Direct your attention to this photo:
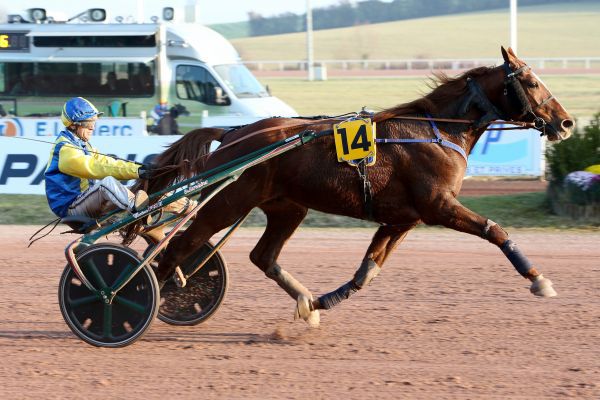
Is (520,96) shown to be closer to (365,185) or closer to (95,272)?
(365,185)

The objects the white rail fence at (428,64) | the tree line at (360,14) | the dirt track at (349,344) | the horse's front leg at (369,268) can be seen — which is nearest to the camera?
the dirt track at (349,344)

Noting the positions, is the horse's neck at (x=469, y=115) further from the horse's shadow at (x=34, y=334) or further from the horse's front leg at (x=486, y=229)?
the horse's shadow at (x=34, y=334)

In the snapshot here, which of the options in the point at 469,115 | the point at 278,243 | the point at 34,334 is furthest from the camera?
the point at 278,243

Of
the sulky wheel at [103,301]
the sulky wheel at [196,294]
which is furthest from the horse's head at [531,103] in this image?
the sulky wheel at [103,301]

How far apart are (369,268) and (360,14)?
271 feet

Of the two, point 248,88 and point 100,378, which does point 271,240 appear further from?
point 248,88

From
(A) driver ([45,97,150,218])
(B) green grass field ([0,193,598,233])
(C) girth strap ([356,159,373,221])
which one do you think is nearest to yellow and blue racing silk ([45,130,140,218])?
(A) driver ([45,97,150,218])

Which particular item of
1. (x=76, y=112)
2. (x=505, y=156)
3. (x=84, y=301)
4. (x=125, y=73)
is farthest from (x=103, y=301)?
(x=125, y=73)

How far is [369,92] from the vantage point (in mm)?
33031

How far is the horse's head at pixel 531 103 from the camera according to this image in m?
5.86

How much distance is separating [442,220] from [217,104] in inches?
466

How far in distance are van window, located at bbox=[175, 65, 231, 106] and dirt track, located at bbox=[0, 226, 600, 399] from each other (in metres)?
9.01

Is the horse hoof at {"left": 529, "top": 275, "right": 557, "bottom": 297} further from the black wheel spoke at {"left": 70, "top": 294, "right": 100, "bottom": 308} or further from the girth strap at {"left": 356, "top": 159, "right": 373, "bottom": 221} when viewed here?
the black wheel spoke at {"left": 70, "top": 294, "right": 100, "bottom": 308}

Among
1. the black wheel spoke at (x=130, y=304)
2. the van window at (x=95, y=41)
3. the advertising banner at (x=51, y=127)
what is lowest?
the black wheel spoke at (x=130, y=304)
